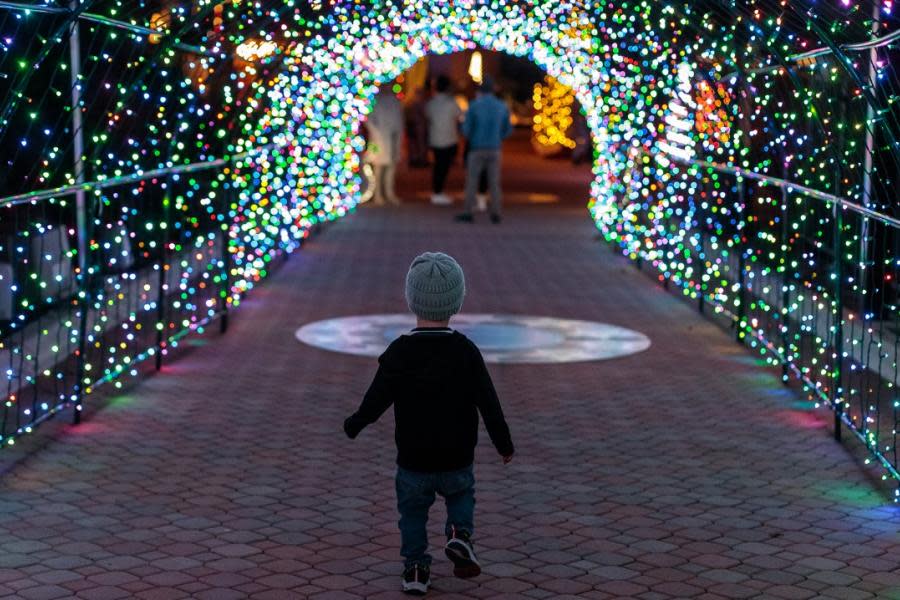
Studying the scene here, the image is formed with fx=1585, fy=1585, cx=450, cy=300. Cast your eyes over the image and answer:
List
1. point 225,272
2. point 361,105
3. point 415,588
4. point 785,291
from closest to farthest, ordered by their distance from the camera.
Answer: point 415,588
point 785,291
point 225,272
point 361,105

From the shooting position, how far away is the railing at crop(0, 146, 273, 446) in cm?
823

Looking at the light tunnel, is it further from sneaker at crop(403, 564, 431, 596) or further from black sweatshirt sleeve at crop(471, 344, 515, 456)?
sneaker at crop(403, 564, 431, 596)

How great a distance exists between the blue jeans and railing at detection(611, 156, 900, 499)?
226cm

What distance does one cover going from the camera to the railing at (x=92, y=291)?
27.0 ft

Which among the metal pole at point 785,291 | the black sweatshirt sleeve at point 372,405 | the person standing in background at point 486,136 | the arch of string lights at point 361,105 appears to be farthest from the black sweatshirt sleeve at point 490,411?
the person standing in background at point 486,136

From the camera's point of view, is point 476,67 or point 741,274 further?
point 476,67

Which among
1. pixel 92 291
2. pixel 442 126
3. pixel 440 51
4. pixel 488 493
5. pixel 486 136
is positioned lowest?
pixel 488 493

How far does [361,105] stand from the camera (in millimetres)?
18750

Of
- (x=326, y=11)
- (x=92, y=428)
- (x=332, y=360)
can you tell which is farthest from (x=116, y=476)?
(x=326, y=11)

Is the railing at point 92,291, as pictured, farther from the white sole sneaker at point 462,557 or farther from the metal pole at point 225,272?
the white sole sneaker at point 462,557

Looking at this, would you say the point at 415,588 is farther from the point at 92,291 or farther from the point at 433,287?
the point at 92,291

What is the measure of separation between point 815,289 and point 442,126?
15395 millimetres

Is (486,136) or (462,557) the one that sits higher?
(486,136)

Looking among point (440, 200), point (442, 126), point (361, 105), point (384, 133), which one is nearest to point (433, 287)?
point (361, 105)
